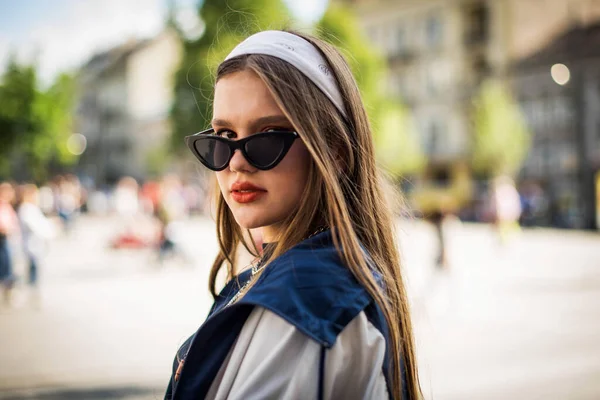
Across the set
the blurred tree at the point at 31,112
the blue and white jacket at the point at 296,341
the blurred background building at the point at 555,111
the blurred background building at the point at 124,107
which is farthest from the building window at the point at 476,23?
the blue and white jacket at the point at 296,341

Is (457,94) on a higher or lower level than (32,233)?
higher

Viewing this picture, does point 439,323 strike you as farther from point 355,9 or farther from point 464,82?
point 355,9

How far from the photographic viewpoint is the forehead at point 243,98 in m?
1.27

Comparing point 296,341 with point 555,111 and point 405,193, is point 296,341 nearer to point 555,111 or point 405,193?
point 405,193

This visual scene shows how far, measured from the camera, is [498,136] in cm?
3591

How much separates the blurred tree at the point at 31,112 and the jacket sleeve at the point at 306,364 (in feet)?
109

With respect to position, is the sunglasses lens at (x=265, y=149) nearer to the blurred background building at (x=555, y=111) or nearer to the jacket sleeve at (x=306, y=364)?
the jacket sleeve at (x=306, y=364)

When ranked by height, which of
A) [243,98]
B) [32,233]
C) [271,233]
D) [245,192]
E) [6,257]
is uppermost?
[243,98]

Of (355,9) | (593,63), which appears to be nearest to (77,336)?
(593,63)

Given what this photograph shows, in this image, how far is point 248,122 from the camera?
4.28 ft

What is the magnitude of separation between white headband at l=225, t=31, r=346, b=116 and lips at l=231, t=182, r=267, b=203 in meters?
0.27

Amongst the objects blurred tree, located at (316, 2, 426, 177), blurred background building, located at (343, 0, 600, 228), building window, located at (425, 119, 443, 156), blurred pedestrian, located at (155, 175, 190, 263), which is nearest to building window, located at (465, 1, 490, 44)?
blurred background building, located at (343, 0, 600, 228)

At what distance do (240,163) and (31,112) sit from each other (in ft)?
108

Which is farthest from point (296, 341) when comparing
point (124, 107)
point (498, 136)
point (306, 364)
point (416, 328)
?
point (124, 107)
